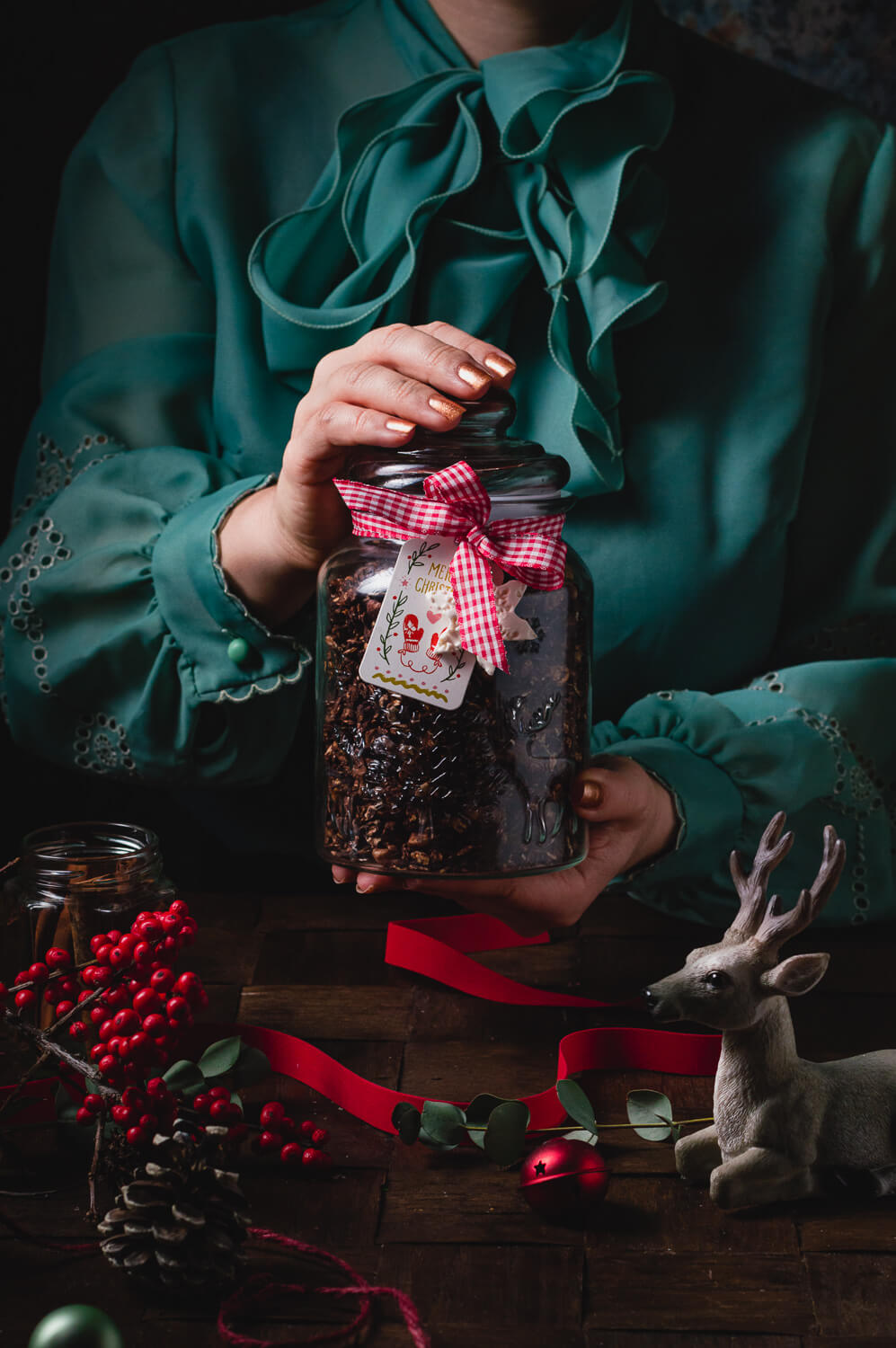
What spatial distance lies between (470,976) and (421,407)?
0.40 metres

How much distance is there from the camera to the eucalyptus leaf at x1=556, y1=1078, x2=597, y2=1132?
0.69 metres

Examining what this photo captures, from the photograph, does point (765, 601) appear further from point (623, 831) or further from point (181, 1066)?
point (181, 1066)

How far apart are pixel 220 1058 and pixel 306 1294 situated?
0.18 metres

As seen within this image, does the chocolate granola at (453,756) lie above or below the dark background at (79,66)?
below

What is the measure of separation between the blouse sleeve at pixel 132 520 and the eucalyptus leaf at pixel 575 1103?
366mm

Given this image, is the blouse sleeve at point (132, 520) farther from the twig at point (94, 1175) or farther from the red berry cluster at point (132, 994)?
the twig at point (94, 1175)

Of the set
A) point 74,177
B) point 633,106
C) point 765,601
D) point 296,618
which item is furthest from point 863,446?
point 74,177

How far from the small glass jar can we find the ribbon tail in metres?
0.28

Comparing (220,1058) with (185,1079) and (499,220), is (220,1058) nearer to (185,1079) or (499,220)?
(185,1079)

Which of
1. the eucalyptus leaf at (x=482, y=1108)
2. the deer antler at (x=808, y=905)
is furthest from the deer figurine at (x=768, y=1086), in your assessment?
the eucalyptus leaf at (x=482, y=1108)

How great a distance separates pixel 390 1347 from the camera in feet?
1.76

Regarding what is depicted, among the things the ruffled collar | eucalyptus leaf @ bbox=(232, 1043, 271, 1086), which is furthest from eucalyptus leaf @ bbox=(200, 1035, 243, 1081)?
the ruffled collar

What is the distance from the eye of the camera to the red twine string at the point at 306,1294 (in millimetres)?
539

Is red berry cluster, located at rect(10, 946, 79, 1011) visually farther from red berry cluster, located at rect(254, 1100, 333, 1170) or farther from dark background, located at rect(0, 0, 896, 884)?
dark background, located at rect(0, 0, 896, 884)
